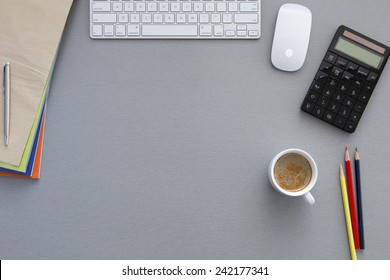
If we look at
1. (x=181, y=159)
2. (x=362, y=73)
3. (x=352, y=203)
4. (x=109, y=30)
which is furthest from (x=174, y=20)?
(x=352, y=203)

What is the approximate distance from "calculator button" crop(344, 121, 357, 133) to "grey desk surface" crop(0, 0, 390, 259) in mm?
18

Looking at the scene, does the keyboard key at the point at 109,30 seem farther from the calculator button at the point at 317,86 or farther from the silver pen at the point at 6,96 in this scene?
the calculator button at the point at 317,86

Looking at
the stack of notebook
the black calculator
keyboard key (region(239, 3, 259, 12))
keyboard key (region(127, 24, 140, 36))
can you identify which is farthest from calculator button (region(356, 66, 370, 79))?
the stack of notebook

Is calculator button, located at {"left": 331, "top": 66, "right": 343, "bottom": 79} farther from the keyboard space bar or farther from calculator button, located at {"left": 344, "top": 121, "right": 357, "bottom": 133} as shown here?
the keyboard space bar

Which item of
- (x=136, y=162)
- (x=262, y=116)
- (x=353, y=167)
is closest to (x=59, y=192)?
(x=136, y=162)

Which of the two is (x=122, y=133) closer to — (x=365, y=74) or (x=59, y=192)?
(x=59, y=192)

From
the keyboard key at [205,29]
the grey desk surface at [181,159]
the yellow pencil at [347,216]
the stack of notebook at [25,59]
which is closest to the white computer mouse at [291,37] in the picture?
the grey desk surface at [181,159]

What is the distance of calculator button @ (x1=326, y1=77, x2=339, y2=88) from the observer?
73 cm

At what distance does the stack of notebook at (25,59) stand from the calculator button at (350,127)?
548mm

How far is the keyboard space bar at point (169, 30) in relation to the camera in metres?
0.74

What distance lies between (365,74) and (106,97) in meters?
0.48

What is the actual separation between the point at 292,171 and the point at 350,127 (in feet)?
0.45

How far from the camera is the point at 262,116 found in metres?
0.74

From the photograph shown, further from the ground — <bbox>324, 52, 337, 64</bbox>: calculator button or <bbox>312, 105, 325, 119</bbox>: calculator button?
<bbox>324, 52, 337, 64</bbox>: calculator button
